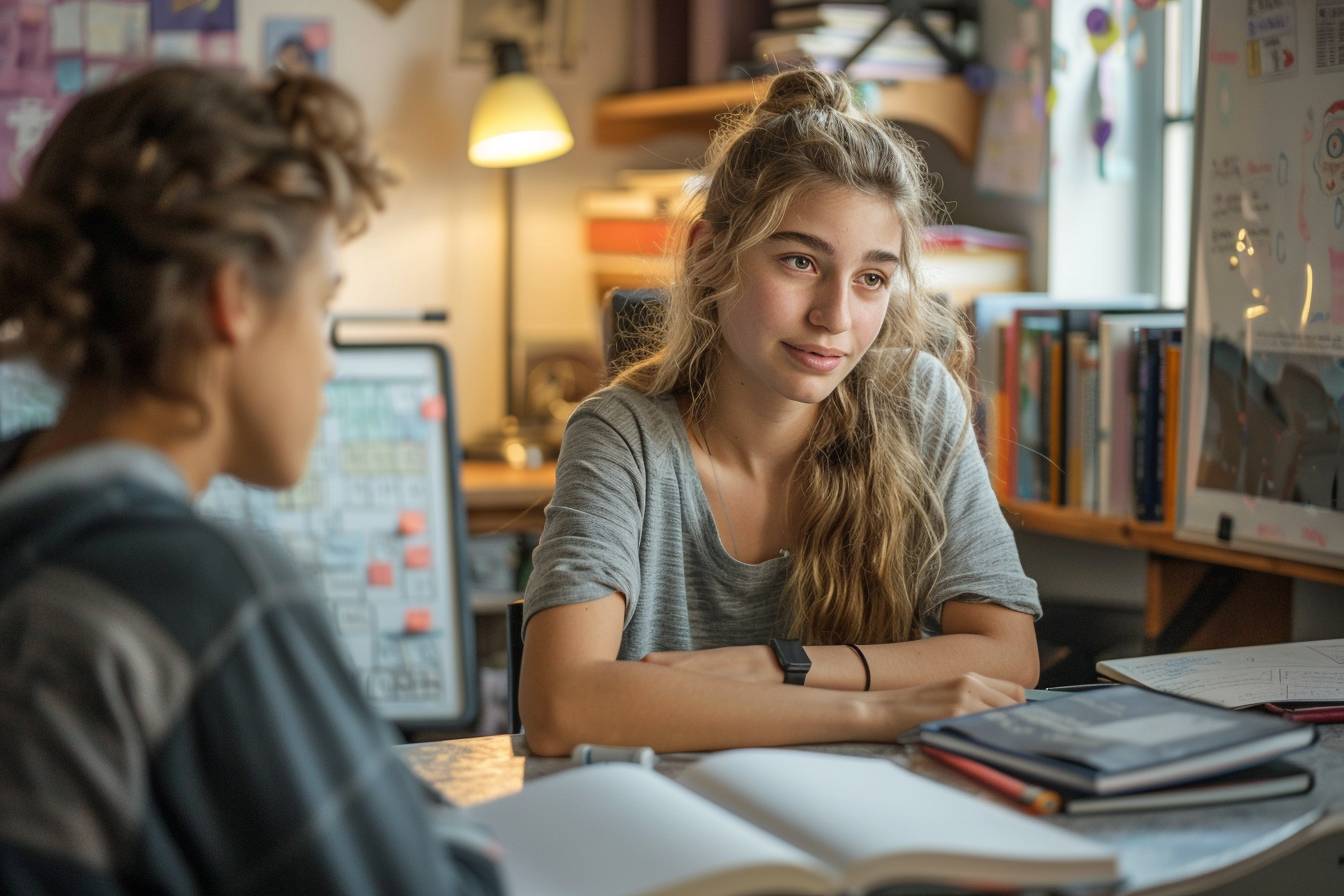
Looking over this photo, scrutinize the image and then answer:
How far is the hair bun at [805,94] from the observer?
1.57m

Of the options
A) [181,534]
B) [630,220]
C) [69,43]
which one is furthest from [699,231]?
[69,43]

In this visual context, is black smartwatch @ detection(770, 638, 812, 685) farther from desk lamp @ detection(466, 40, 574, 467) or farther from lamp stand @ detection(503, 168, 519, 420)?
lamp stand @ detection(503, 168, 519, 420)

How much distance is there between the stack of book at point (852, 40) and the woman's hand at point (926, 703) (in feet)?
4.53

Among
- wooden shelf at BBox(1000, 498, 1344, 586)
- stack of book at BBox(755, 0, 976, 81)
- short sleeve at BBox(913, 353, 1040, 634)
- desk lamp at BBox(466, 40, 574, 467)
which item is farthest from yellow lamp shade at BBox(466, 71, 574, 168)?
short sleeve at BBox(913, 353, 1040, 634)

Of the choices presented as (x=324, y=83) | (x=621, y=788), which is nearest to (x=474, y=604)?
(x=621, y=788)

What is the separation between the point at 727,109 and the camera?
7.83ft

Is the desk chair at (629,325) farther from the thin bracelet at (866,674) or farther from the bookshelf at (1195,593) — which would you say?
the bookshelf at (1195,593)

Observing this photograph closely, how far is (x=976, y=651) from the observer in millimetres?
1426

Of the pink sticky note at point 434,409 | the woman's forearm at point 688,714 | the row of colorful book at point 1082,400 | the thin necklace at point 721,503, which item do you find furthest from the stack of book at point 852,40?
the woman's forearm at point 688,714

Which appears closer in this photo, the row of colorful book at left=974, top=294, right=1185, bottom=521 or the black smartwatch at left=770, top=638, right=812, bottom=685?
the black smartwatch at left=770, top=638, right=812, bottom=685

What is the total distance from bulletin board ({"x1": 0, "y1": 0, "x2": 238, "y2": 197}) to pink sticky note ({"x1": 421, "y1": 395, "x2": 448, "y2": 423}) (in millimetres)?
981

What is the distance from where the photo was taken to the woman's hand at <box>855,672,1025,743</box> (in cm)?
122

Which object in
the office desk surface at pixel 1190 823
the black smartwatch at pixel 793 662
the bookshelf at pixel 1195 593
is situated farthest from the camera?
the bookshelf at pixel 1195 593

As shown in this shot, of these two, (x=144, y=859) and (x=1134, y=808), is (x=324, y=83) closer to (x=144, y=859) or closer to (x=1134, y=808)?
(x=144, y=859)
